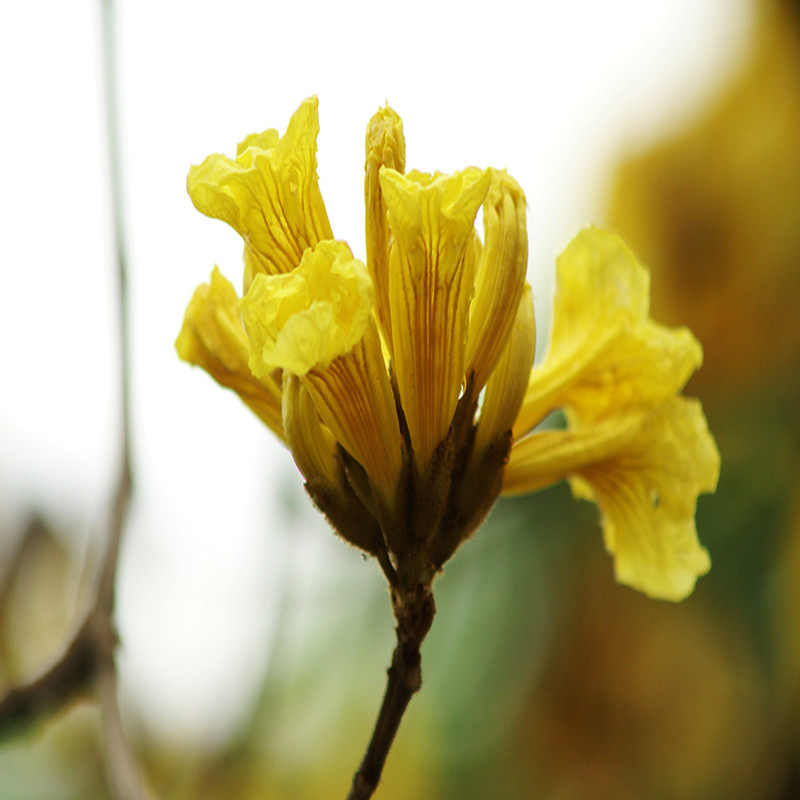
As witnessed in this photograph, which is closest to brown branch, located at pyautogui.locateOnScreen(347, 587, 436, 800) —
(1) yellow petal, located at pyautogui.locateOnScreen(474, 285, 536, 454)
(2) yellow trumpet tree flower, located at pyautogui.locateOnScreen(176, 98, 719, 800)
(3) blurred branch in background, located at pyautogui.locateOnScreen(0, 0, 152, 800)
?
(2) yellow trumpet tree flower, located at pyautogui.locateOnScreen(176, 98, 719, 800)

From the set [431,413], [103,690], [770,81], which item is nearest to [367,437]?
[431,413]

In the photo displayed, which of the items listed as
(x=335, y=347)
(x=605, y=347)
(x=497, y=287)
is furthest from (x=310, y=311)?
(x=605, y=347)

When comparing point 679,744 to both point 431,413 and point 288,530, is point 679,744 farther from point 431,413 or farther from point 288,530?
point 431,413

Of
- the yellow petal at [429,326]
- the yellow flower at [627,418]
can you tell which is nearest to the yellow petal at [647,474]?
the yellow flower at [627,418]

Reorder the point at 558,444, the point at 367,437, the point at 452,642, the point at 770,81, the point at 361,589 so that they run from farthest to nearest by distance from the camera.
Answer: the point at 770,81
the point at 452,642
the point at 361,589
the point at 558,444
the point at 367,437

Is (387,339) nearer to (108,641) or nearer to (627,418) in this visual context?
(627,418)

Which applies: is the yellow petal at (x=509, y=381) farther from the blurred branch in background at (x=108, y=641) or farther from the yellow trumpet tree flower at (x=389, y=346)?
the blurred branch in background at (x=108, y=641)
